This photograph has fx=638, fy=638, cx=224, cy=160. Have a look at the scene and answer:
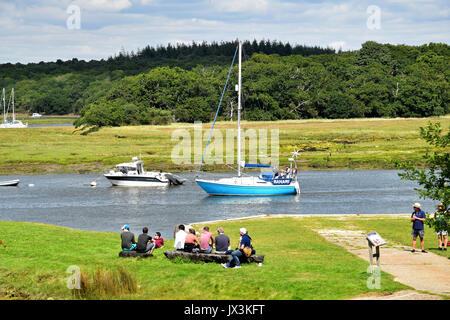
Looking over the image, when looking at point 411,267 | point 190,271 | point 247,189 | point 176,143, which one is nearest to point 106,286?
point 190,271

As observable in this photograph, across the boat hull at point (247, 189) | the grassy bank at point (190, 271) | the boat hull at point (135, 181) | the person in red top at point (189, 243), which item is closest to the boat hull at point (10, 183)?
the boat hull at point (135, 181)

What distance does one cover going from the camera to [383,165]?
312ft

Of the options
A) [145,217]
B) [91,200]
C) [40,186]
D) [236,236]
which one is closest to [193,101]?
[40,186]

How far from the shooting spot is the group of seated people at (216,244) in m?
24.9

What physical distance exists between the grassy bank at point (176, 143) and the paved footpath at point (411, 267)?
54909mm

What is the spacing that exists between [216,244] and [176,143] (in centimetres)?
9247

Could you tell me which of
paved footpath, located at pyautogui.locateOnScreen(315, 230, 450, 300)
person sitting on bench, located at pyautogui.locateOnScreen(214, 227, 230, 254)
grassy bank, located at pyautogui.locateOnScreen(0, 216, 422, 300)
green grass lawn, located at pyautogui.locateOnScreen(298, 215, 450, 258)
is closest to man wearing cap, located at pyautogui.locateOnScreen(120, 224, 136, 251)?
grassy bank, located at pyautogui.locateOnScreen(0, 216, 422, 300)

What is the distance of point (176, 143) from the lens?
117 meters

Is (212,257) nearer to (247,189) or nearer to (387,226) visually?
(387,226)

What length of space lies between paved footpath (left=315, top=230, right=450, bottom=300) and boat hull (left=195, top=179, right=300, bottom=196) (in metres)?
34.4

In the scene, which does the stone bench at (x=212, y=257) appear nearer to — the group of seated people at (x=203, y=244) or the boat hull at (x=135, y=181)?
the group of seated people at (x=203, y=244)

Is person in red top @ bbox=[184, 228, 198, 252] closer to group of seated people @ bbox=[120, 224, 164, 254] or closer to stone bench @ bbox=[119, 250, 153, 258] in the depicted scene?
stone bench @ bbox=[119, 250, 153, 258]
